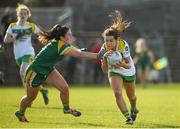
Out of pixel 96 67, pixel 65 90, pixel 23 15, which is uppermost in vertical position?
pixel 23 15

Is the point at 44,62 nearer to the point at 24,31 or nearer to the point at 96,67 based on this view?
the point at 24,31

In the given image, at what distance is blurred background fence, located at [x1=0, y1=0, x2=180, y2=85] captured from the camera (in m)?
33.1

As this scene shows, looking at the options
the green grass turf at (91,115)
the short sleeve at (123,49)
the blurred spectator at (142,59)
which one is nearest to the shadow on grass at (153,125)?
the green grass turf at (91,115)

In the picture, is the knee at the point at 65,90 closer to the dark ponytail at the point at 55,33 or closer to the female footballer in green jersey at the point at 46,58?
the female footballer in green jersey at the point at 46,58

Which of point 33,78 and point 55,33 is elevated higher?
point 55,33

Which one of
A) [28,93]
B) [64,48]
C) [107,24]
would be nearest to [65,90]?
[28,93]

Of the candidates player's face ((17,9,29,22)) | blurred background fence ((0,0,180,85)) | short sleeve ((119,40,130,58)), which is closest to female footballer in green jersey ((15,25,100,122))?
short sleeve ((119,40,130,58))

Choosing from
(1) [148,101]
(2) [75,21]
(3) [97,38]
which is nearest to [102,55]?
(1) [148,101]

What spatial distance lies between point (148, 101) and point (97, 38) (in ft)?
46.0

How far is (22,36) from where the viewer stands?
17234 mm

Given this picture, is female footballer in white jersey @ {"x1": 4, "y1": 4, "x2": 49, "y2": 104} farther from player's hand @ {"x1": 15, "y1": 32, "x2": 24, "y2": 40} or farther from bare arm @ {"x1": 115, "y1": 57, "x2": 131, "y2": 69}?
bare arm @ {"x1": 115, "y1": 57, "x2": 131, "y2": 69}

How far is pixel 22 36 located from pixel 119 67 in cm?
428

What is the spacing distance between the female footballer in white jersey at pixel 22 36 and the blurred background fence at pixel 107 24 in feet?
42.8

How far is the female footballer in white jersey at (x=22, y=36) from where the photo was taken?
1698cm
